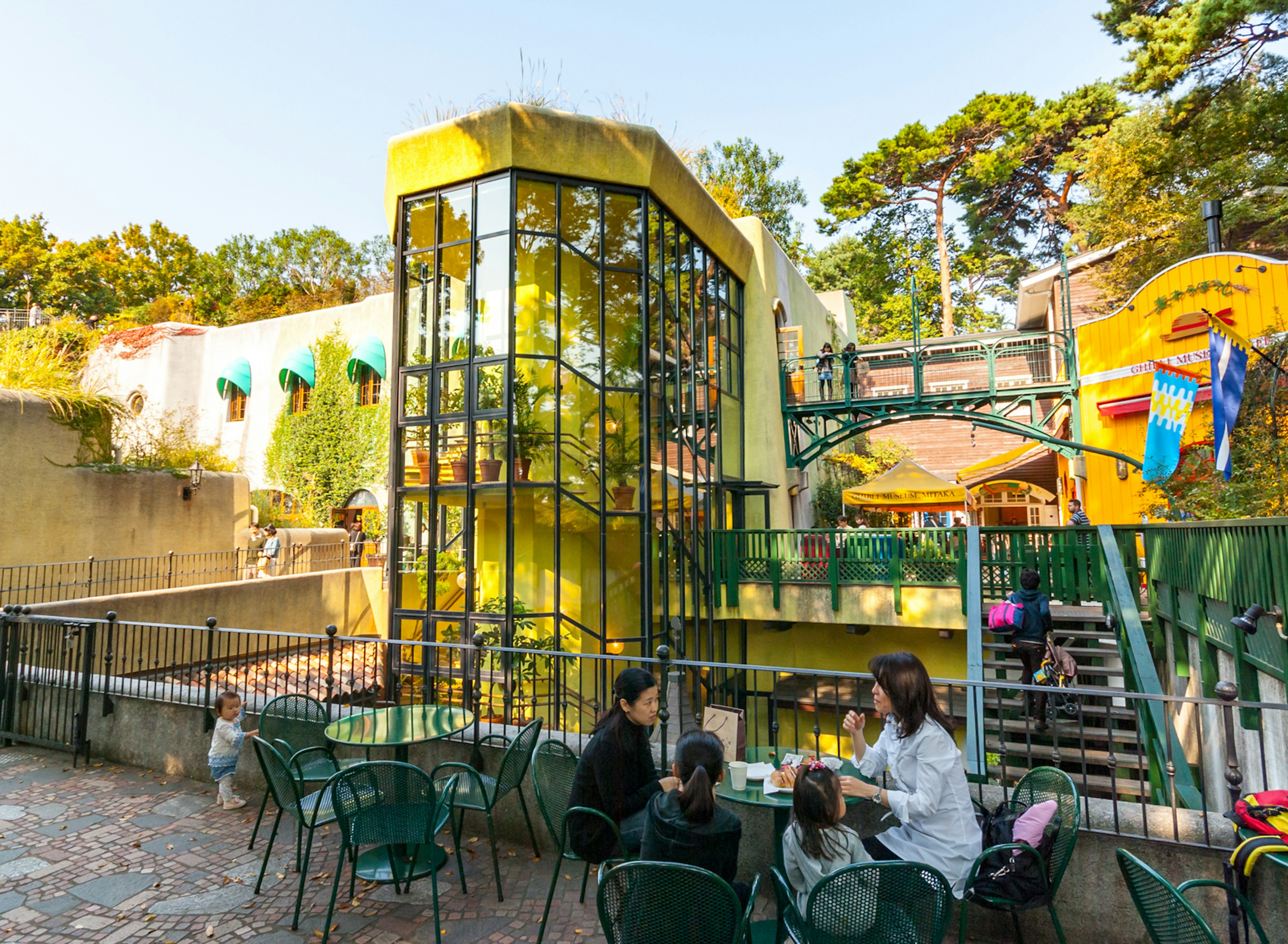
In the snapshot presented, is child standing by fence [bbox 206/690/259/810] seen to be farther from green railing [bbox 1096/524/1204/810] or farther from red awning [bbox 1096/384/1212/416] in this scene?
red awning [bbox 1096/384/1212/416]

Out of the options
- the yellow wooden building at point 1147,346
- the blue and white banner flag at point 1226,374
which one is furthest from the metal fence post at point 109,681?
the yellow wooden building at point 1147,346

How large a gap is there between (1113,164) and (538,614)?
19.2 meters

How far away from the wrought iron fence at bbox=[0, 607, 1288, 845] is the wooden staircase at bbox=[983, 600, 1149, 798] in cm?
4

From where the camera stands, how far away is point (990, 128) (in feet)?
93.8

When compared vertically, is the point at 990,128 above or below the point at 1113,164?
above

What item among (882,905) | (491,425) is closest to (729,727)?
(882,905)

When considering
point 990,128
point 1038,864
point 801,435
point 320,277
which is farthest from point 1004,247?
point 320,277

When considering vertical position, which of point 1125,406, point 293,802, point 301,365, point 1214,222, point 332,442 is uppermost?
point 301,365

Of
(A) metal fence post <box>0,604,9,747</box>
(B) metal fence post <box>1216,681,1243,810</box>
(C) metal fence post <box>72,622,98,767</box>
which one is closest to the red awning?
(B) metal fence post <box>1216,681,1243,810</box>

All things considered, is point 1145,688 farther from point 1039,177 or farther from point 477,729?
point 1039,177

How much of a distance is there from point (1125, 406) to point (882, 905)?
14423 millimetres

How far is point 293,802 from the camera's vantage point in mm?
4160

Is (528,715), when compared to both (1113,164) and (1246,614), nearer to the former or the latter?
(1246,614)

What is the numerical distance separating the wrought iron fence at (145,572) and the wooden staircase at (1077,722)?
12.9 m
